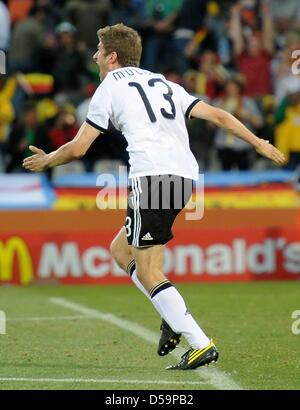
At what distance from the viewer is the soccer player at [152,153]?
26.7ft

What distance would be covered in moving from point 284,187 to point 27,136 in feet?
12.2

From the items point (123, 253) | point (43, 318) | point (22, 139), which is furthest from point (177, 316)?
point (22, 139)

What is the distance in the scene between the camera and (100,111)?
26.8 ft

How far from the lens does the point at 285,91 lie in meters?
18.9

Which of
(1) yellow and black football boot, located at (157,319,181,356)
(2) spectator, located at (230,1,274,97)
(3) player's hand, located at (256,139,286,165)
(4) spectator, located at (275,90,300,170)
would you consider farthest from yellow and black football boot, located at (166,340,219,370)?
(2) spectator, located at (230,1,274,97)

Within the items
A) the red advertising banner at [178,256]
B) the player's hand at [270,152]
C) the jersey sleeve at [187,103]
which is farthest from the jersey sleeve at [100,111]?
the red advertising banner at [178,256]

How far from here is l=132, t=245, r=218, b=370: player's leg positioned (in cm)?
802

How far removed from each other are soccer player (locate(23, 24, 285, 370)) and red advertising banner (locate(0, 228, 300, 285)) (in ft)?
22.0

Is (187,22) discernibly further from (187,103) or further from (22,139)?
(187,103)

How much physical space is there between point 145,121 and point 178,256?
7099 mm

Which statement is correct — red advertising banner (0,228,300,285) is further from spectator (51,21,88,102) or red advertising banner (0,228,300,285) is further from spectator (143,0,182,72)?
spectator (143,0,182,72)

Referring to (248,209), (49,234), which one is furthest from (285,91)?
(49,234)

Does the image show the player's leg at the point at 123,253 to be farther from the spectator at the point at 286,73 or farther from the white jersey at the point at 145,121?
the spectator at the point at 286,73

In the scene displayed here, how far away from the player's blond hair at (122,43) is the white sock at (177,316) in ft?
5.22
